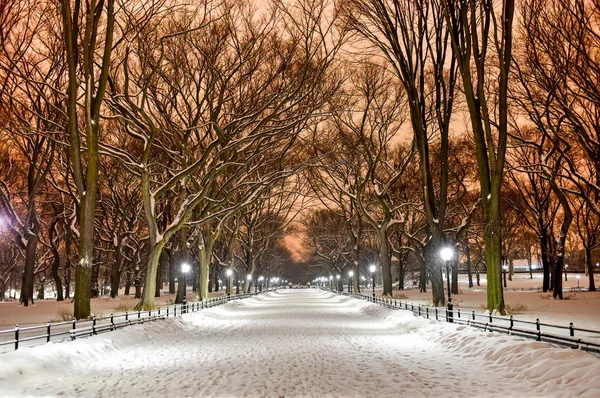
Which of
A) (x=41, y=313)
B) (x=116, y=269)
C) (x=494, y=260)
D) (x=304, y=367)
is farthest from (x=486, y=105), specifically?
(x=116, y=269)

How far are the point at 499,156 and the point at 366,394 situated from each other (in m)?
13.5

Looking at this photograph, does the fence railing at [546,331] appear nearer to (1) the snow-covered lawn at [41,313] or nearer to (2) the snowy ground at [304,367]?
(2) the snowy ground at [304,367]

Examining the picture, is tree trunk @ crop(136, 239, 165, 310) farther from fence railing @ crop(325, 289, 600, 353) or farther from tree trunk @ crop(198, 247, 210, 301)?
fence railing @ crop(325, 289, 600, 353)

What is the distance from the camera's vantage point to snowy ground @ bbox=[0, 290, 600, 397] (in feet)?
29.7

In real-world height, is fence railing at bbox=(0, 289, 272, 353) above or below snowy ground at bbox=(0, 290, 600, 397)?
above

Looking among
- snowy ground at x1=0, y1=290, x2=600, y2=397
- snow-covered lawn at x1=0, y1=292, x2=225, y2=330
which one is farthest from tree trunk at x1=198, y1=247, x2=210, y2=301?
snowy ground at x1=0, y1=290, x2=600, y2=397

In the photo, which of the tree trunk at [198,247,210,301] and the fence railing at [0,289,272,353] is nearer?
the fence railing at [0,289,272,353]

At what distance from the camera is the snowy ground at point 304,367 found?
9047 mm

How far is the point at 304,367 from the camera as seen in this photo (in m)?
11.6

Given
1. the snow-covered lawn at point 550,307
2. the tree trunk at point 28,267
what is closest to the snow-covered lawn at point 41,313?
the tree trunk at point 28,267

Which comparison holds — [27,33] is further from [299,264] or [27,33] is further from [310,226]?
[299,264]

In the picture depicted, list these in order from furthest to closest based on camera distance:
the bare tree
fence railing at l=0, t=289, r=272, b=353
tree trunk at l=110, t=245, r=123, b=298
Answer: tree trunk at l=110, t=245, r=123, b=298 < the bare tree < fence railing at l=0, t=289, r=272, b=353

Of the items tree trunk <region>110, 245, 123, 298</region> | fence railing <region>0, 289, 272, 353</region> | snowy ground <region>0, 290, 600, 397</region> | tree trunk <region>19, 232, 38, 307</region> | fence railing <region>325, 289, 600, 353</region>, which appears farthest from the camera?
tree trunk <region>110, 245, 123, 298</region>

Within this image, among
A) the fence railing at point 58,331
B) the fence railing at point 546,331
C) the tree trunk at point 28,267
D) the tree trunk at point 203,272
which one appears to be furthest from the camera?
the tree trunk at point 203,272
